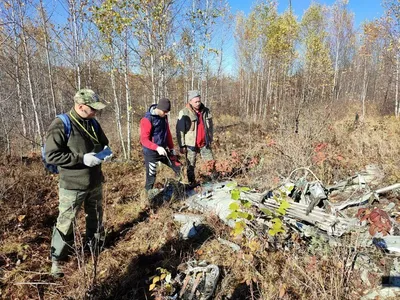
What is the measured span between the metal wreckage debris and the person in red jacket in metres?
0.90

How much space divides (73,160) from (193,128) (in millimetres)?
2351

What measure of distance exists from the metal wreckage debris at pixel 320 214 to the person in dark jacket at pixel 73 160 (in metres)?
1.31

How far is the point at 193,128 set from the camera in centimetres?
448

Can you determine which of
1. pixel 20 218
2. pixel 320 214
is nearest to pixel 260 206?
pixel 320 214

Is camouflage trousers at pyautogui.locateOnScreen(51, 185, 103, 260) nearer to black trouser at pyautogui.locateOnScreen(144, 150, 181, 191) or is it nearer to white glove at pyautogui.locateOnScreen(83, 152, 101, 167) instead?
white glove at pyautogui.locateOnScreen(83, 152, 101, 167)

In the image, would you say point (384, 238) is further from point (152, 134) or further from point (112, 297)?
point (152, 134)

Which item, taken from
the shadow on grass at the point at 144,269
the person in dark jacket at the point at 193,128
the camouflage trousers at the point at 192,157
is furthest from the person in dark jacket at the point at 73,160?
the camouflage trousers at the point at 192,157

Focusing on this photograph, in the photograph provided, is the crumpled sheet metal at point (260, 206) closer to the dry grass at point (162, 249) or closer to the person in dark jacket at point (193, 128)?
the dry grass at point (162, 249)

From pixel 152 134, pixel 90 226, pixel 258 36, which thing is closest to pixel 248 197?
pixel 152 134

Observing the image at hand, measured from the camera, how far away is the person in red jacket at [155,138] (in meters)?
3.80

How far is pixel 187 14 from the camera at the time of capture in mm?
7680

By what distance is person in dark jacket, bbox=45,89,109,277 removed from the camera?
2.46m

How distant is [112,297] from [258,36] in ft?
65.6

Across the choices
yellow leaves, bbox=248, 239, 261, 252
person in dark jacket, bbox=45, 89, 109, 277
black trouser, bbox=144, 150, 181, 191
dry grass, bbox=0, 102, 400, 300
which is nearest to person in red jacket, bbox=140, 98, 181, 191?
black trouser, bbox=144, 150, 181, 191
